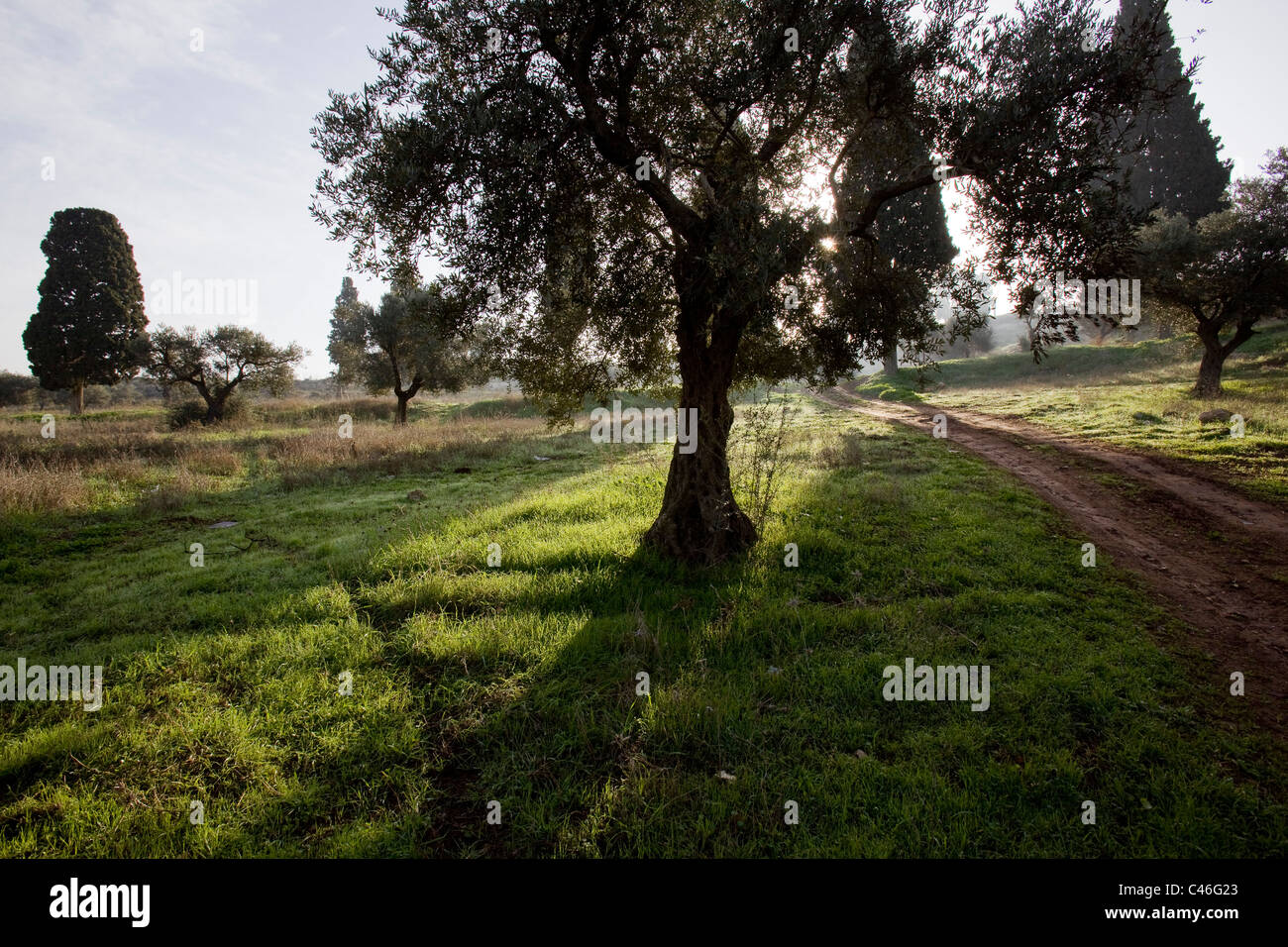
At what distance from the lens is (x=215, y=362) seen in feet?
115

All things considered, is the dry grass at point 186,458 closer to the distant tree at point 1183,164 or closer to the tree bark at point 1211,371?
the tree bark at point 1211,371

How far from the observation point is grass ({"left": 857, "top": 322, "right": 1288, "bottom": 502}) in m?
12.6

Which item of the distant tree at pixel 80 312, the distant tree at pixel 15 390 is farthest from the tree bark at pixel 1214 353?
the distant tree at pixel 15 390

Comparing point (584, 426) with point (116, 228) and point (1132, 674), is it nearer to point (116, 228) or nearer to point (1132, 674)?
point (1132, 674)

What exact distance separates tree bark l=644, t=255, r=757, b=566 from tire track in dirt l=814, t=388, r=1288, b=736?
19.8ft

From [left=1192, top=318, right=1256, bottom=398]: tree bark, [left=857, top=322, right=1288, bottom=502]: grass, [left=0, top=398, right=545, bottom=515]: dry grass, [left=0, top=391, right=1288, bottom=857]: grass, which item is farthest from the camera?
[left=1192, top=318, right=1256, bottom=398]: tree bark

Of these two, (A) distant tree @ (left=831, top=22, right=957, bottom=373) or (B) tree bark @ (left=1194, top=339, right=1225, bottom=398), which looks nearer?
(A) distant tree @ (left=831, top=22, right=957, bottom=373)

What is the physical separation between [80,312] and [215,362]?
17.0 metres

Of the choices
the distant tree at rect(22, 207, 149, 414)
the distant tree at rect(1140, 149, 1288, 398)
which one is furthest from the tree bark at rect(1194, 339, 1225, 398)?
the distant tree at rect(22, 207, 149, 414)

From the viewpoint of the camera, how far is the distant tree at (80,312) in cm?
3984

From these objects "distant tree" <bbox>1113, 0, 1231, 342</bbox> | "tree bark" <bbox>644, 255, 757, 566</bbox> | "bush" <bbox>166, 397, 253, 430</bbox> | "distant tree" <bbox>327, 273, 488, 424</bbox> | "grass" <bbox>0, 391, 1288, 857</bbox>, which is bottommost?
"grass" <bbox>0, 391, 1288, 857</bbox>

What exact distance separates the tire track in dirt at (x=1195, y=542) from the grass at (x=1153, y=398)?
1.25 m

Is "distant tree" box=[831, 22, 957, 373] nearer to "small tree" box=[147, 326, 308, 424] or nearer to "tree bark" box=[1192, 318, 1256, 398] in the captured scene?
"tree bark" box=[1192, 318, 1256, 398]

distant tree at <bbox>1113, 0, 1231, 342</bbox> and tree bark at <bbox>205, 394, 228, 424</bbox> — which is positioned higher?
distant tree at <bbox>1113, 0, 1231, 342</bbox>
